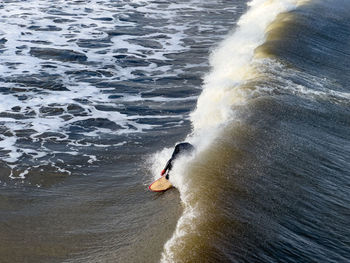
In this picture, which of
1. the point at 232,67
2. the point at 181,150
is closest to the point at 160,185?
the point at 181,150

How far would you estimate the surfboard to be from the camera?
9.40 metres

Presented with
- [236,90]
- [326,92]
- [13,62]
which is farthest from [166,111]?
[13,62]

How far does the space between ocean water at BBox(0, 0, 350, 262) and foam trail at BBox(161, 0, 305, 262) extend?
0.05m

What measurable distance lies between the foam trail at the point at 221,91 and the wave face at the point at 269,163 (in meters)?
0.03

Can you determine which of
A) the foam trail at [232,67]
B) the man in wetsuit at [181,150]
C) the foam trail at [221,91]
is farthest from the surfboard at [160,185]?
the foam trail at [232,67]

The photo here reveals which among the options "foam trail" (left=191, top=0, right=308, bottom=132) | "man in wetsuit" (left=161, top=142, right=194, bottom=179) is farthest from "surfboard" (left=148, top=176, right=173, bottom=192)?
"foam trail" (left=191, top=0, right=308, bottom=132)

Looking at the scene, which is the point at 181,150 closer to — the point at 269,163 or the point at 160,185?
the point at 160,185

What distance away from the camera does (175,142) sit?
39.7ft

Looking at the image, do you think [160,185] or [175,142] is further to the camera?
[175,142]

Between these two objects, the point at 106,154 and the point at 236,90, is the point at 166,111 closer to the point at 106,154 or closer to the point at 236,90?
the point at 236,90

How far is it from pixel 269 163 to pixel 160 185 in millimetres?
2208

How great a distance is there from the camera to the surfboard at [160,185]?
940 centimetres

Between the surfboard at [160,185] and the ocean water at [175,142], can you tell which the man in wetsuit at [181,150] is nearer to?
the ocean water at [175,142]

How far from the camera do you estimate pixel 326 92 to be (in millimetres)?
14703
